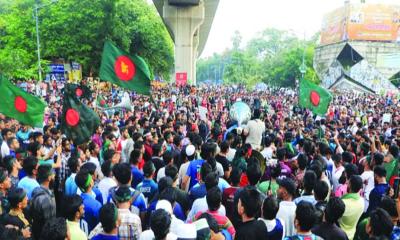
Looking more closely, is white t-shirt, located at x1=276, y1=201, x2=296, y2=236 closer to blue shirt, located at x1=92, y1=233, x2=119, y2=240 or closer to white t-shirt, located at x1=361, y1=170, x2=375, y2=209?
blue shirt, located at x1=92, y1=233, x2=119, y2=240

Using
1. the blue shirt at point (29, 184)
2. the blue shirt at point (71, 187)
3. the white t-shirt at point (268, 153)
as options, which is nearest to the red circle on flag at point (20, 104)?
the blue shirt at point (29, 184)

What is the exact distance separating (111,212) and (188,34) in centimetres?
2887

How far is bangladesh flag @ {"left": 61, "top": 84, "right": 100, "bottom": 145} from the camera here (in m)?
5.89

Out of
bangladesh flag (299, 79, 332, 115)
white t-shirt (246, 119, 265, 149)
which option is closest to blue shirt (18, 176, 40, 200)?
white t-shirt (246, 119, 265, 149)

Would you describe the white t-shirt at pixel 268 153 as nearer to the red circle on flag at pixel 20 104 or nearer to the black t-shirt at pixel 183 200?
the black t-shirt at pixel 183 200

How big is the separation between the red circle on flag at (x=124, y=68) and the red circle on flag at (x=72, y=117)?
1074 millimetres

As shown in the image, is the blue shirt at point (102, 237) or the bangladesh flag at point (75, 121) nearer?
the blue shirt at point (102, 237)

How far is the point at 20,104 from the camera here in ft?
20.4

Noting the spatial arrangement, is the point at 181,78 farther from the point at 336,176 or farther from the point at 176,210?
the point at 176,210

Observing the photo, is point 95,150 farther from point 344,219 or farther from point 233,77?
point 233,77

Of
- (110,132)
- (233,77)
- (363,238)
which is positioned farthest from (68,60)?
(233,77)

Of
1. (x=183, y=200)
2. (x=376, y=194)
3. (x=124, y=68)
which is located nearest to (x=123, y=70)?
(x=124, y=68)

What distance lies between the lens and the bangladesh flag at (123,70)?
21.4 feet

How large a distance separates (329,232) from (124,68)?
4.37 metres
